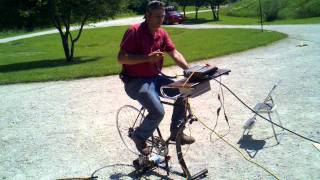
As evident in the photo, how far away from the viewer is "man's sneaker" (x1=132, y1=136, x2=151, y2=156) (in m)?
4.96

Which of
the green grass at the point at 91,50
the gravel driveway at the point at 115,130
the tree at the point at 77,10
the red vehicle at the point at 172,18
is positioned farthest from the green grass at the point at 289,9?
the gravel driveway at the point at 115,130

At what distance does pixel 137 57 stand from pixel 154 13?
502mm

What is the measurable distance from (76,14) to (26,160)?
16.4m

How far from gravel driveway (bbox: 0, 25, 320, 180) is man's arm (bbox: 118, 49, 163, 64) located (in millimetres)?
1451

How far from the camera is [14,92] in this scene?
11648mm

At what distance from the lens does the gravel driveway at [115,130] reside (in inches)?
212

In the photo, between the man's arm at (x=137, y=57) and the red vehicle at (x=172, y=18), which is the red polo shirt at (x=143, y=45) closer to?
the man's arm at (x=137, y=57)

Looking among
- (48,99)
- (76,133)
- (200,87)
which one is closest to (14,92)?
(48,99)

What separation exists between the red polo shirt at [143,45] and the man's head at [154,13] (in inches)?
4.9

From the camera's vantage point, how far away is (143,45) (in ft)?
15.6

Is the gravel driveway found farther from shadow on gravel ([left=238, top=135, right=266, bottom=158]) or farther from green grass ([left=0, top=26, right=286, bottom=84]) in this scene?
green grass ([left=0, top=26, right=286, bottom=84])

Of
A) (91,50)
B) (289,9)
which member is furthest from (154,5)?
(289,9)

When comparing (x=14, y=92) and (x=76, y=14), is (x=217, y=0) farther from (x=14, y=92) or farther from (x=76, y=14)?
(x=14, y=92)

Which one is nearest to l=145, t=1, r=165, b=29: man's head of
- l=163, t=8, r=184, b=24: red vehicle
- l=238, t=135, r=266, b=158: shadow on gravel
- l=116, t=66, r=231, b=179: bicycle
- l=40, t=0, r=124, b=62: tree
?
l=116, t=66, r=231, b=179: bicycle
